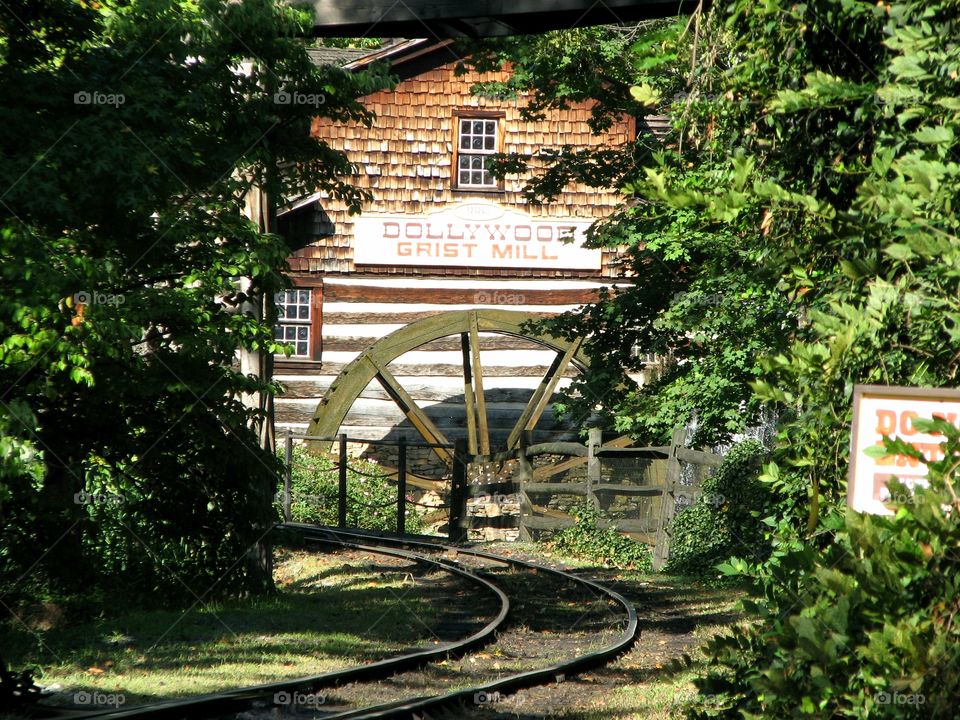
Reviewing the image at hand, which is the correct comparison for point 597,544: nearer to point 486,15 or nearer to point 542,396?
point 542,396

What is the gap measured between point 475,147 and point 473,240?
69.8 inches

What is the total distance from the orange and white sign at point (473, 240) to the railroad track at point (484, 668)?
852cm

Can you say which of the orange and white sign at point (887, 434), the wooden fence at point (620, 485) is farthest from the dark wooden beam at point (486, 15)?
the wooden fence at point (620, 485)

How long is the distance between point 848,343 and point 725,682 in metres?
1.35

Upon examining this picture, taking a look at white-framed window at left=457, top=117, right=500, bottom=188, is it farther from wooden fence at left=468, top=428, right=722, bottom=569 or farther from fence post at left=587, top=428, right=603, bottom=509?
fence post at left=587, top=428, right=603, bottom=509

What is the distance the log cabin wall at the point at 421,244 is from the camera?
2008cm

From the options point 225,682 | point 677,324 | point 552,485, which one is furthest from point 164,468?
point 552,485

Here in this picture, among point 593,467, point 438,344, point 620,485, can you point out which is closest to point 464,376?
point 438,344

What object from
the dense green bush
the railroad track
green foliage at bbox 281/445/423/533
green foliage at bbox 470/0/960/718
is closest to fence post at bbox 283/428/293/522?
green foliage at bbox 281/445/423/533

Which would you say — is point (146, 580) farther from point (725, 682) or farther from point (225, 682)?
point (725, 682)

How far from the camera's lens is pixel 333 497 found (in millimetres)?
18000

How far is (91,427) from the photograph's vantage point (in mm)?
8766

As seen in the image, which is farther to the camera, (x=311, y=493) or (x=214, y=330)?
(x=311, y=493)

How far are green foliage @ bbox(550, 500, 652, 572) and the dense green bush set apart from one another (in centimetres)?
78
